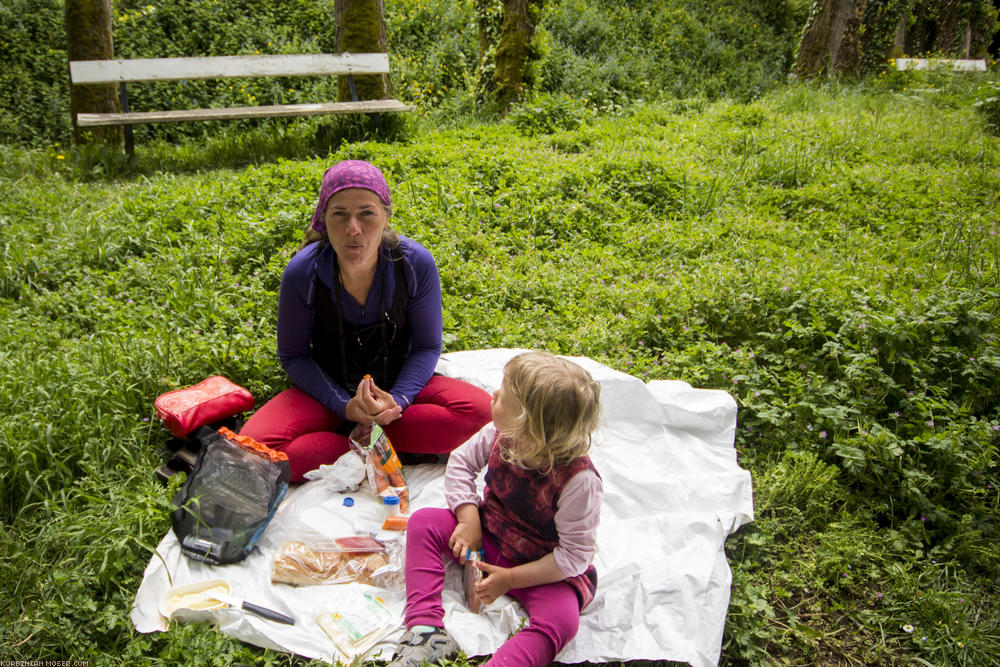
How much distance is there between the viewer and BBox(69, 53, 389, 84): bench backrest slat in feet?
23.3

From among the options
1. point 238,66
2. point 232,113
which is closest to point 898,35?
point 238,66

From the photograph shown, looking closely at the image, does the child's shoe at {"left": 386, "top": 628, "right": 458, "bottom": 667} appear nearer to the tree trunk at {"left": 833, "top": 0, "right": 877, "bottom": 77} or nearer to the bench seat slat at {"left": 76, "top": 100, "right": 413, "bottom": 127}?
the bench seat slat at {"left": 76, "top": 100, "right": 413, "bottom": 127}

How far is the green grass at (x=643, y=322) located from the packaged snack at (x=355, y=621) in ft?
0.66

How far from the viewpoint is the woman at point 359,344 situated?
292 centimetres

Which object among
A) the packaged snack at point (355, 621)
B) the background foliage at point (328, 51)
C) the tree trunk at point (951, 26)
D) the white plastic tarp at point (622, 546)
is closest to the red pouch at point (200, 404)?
the white plastic tarp at point (622, 546)

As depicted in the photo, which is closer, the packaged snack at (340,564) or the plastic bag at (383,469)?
the packaged snack at (340,564)

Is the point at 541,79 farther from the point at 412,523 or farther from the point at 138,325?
the point at 412,523

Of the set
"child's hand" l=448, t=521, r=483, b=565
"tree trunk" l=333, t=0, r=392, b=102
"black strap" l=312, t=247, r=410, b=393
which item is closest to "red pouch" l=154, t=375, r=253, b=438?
"black strap" l=312, t=247, r=410, b=393

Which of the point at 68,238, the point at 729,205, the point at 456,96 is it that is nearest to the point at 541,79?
the point at 456,96

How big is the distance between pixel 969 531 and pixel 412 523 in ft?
8.27

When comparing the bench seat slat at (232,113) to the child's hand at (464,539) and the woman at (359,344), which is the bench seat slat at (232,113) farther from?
the child's hand at (464,539)

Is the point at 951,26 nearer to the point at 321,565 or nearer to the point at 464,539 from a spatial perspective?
the point at 464,539

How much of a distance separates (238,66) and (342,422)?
6.07 metres

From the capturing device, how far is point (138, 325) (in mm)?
3914
